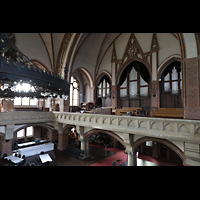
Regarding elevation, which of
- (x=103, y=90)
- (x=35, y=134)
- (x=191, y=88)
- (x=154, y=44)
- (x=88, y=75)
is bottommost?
(x=35, y=134)

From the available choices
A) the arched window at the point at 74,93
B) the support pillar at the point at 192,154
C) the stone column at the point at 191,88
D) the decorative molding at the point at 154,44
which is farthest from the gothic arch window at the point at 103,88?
the support pillar at the point at 192,154

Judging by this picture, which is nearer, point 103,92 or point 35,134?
point 35,134

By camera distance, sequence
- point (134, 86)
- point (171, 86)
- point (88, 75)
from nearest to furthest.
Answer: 1. point (171, 86)
2. point (134, 86)
3. point (88, 75)

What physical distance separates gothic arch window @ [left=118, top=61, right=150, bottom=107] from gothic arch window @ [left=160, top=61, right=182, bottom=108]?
161cm

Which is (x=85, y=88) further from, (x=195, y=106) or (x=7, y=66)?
(x=7, y=66)

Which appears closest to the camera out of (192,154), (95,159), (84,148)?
(192,154)

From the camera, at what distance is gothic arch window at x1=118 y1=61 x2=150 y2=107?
14.5 m

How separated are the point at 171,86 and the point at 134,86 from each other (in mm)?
3779

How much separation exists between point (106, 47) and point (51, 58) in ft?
22.8

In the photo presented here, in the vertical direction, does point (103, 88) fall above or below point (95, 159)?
above

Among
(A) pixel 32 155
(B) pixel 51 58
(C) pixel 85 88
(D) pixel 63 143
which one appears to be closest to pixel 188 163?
(D) pixel 63 143

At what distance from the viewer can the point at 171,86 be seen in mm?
12664

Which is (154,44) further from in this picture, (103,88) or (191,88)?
(191,88)

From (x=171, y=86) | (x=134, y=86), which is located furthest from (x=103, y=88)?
(x=171, y=86)
